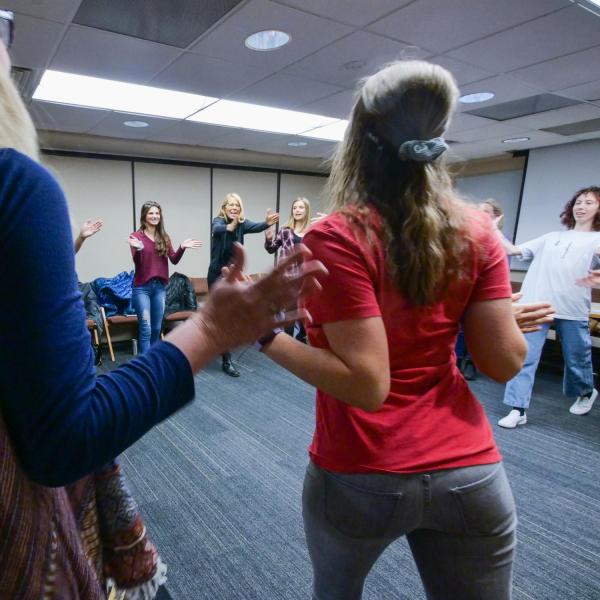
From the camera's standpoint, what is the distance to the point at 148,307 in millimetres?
4309

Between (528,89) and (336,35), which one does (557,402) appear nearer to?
(528,89)

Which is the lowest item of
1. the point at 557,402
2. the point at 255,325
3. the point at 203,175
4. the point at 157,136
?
the point at 557,402

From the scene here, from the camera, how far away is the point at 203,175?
6070mm

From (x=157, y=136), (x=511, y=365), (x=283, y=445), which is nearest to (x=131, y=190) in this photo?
(x=157, y=136)

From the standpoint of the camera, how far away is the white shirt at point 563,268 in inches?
123

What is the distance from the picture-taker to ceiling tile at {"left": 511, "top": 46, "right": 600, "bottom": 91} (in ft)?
9.68

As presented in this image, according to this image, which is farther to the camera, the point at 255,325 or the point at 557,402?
the point at 557,402

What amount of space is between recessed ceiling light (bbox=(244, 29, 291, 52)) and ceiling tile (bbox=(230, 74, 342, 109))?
520 millimetres

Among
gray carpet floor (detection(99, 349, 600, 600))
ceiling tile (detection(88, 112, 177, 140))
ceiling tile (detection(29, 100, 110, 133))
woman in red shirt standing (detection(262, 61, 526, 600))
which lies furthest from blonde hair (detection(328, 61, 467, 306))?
ceiling tile (detection(88, 112, 177, 140))

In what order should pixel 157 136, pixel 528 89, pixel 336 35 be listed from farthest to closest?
pixel 157 136 → pixel 528 89 → pixel 336 35

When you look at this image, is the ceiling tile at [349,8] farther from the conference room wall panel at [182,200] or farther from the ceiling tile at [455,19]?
the conference room wall panel at [182,200]

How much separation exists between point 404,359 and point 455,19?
2.40 m

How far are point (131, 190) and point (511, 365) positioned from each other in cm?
555

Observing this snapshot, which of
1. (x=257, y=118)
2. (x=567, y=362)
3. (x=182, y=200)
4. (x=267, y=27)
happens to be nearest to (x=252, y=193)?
(x=182, y=200)
